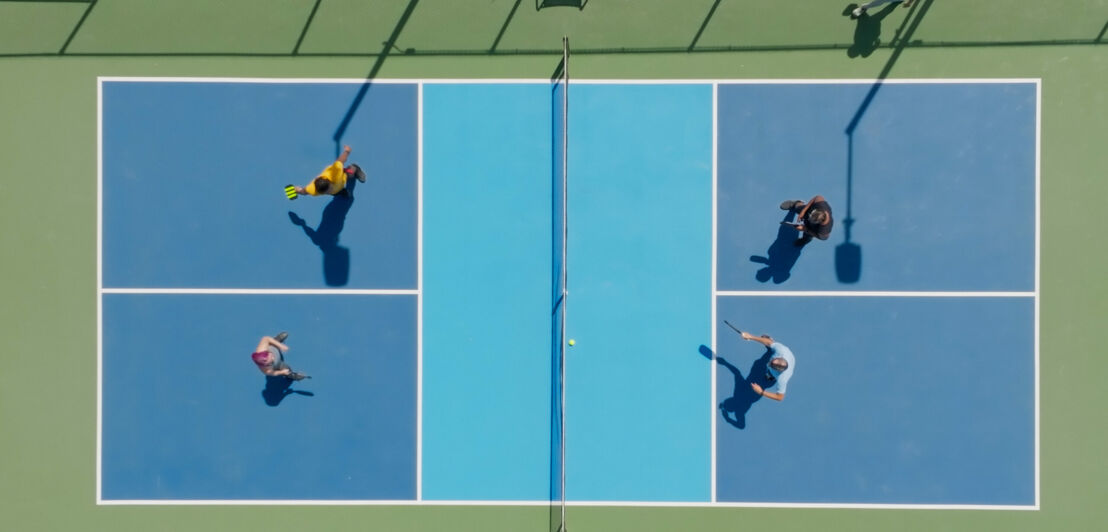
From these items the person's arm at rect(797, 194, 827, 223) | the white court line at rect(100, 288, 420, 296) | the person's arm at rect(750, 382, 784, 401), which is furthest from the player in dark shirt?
the white court line at rect(100, 288, 420, 296)

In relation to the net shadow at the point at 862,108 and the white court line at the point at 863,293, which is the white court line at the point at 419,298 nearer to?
the white court line at the point at 863,293

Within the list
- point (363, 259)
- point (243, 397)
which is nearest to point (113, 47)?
point (363, 259)

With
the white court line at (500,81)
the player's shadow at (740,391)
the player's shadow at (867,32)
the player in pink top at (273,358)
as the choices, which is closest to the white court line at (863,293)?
the player's shadow at (740,391)

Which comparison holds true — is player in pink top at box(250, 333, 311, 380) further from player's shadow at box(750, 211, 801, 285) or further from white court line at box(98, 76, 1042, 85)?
player's shadow at box(750, 211, 801, 285)

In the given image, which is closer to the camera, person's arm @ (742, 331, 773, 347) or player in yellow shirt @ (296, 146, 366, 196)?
player in yellow shirt @ (296, 146, 366, 196)

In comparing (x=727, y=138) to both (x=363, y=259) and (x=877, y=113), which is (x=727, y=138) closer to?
(x=877, y=113)

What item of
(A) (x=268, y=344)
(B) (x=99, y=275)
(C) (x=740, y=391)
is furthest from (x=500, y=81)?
(B) (x=99, y=275)

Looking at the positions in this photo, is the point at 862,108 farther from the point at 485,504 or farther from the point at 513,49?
the point at 485,504
